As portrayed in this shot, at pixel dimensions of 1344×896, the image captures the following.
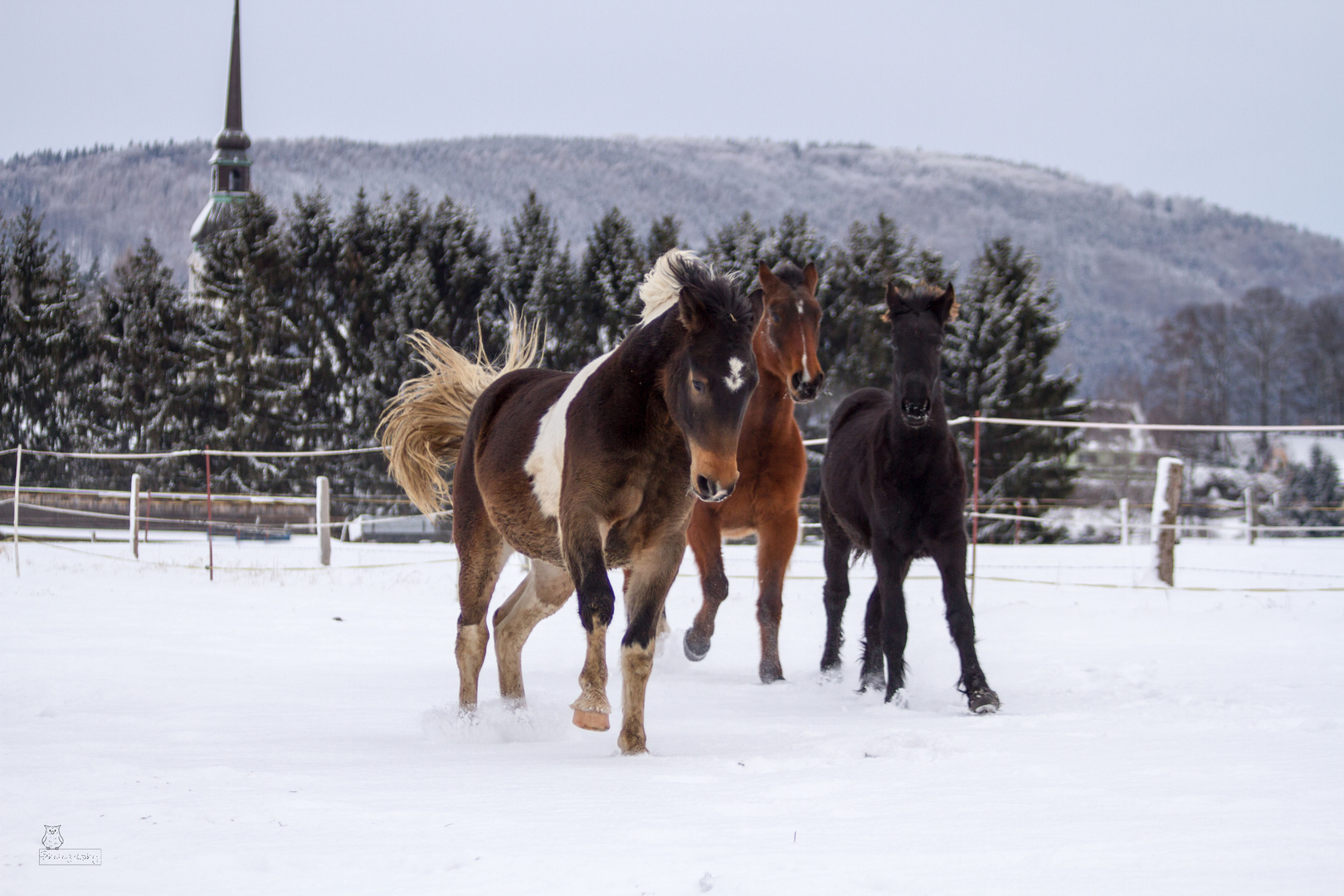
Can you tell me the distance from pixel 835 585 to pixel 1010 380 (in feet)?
65.7

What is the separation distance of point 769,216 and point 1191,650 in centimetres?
12003

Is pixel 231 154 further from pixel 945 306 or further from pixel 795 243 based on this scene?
pixel 945 306

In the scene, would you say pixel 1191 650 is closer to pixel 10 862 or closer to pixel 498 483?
pixel 498 483

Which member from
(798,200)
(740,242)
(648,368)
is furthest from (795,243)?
(798,200)

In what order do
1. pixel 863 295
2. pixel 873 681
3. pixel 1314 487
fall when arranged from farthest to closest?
pixel 1314 487 → pixel 863 295 → pixel 873 681

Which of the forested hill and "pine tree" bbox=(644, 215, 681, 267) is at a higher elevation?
the forested hill

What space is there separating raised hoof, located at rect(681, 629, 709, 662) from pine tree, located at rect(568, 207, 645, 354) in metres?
18.8

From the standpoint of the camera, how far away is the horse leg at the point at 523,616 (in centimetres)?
491

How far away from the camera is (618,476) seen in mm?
3811

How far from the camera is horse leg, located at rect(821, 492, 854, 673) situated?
21.4ft

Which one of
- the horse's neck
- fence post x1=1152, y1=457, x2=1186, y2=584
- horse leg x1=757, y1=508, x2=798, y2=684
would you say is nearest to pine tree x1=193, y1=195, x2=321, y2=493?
fence post x1=1152, y1=457, x2=1186, y2=584

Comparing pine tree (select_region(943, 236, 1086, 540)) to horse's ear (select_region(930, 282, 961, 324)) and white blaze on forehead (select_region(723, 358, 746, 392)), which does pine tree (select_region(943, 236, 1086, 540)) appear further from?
white blaze on forehead (select_region(723, 358, 746, 392))

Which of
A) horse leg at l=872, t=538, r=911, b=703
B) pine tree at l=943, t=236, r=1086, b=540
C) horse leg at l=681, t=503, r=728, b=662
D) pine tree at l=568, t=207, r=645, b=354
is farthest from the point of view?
pine tree at l=568, t=207, r=645, b=354

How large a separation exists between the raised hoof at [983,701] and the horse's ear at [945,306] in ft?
5.87
